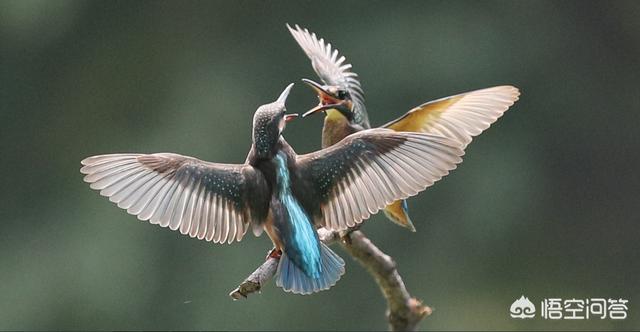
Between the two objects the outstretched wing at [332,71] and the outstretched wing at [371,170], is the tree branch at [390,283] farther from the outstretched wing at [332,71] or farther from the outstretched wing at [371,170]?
the outstretched wing at [332,71]

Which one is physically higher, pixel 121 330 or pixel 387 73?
pixel 387 73

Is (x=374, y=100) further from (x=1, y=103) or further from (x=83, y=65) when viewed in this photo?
(x=1, y=103)

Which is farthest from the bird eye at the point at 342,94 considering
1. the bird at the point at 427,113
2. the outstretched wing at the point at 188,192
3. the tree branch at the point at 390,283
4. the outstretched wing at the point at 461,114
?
the outstretched wing at the point at 188,192

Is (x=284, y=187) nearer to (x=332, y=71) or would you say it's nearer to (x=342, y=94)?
(x=342, y=94)

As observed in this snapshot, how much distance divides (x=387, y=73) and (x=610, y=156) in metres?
1.46

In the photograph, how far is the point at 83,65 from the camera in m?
6.94

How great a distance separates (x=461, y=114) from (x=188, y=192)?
2.47 feet

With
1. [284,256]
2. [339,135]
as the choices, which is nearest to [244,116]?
[339,135]

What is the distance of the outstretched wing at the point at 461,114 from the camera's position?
9.21 ft

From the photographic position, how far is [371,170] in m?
2.48

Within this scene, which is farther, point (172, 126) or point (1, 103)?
point (1, 103)

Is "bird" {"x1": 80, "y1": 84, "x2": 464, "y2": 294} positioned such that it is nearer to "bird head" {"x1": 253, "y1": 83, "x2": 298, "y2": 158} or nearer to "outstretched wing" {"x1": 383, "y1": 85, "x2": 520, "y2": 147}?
"bird head" {"x1": 253, "y1": 83, "x2": 298, "y2": 158}

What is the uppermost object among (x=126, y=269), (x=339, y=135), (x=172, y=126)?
(x=339, y=135)

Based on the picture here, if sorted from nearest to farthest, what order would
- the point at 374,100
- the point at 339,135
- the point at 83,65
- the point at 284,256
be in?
the point at 284,256 → the point at 339,135 → the point at 374,100 → the point at 83,65
